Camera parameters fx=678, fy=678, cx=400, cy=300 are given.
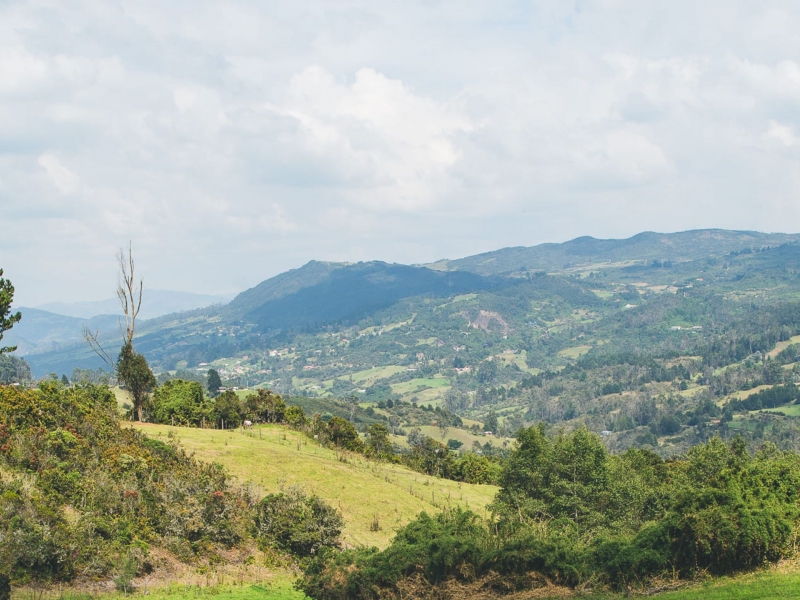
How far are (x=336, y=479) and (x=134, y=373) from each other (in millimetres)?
19546

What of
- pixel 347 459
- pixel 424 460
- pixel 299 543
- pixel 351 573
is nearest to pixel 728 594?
pixel 351 573

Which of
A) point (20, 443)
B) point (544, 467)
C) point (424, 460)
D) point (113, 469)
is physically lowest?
point (424, 460)

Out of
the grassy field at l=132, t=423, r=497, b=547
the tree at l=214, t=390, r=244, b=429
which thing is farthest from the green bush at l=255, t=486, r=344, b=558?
the tree at l=214, t=390, r=244, b=429

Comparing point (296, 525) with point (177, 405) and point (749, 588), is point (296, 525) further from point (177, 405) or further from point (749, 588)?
point (177, 405)

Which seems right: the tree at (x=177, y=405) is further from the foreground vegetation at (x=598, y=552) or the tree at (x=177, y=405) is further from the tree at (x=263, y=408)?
the foreground vegetation at (x=598, y=552)

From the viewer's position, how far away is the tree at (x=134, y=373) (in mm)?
53125

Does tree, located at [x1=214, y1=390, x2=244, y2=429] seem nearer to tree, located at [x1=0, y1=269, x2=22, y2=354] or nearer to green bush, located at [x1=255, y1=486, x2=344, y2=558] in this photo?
tree, located at [x1=0, y1=269, x2=22, y2=354]

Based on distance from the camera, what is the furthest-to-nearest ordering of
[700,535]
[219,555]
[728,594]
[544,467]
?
[544,467]
[219,555]
[700,535]
[728,594]

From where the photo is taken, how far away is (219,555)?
1171 inches

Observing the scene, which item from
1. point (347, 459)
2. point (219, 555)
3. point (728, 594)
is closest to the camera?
point (728, 594)

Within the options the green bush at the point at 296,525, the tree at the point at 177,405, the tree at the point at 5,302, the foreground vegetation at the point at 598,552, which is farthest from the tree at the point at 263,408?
the foreground vegetation at the point at 598,552

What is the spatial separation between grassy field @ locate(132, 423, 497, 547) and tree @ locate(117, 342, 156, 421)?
5.82 metres

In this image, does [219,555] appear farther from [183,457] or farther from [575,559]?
[575,559]

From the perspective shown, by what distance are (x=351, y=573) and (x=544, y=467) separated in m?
24.7
